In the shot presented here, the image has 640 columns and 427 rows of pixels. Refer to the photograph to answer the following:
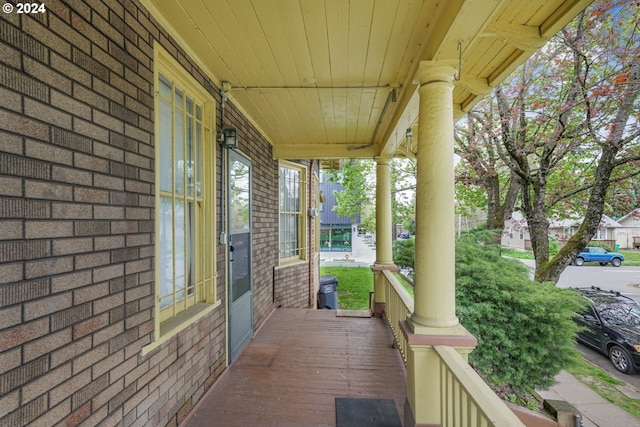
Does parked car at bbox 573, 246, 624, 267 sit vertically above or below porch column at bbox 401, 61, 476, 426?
below

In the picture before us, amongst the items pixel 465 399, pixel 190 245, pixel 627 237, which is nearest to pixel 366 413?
pixel 465 399

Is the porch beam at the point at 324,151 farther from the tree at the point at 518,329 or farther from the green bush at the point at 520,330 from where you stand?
the green bush at the point at 520,330

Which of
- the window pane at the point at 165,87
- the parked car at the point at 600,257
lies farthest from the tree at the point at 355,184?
the parked car at the point at 600,257

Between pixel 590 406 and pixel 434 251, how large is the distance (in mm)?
5392

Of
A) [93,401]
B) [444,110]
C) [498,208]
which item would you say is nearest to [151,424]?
[93,401]

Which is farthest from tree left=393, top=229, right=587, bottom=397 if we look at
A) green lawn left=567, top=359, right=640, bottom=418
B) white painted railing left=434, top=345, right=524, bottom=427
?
white painted railing left=434, top=345, right=524, bottom=427

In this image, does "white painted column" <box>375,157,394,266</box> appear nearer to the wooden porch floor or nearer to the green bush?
the wooden porch floor

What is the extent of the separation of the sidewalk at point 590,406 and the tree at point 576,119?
1.96 metres

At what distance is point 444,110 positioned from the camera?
204 cm

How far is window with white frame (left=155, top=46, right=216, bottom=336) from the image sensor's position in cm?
208

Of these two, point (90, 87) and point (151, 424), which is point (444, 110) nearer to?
point (90, 87)

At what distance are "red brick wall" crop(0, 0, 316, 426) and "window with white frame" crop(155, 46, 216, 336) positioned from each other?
181 millimetres

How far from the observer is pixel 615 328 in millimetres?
5871

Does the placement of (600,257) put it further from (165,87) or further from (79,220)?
(79,220)
